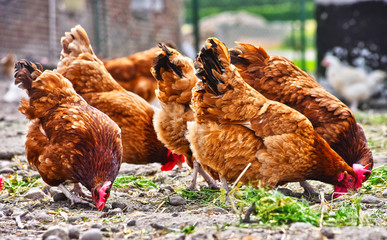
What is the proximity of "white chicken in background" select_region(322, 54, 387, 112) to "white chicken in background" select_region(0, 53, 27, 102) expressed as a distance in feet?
19.2

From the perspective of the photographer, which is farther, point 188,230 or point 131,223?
point 131,223

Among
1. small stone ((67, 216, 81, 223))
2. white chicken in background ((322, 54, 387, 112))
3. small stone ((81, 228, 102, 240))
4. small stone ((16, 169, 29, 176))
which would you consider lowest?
white chicken in background ((322, 54, 387, 112))

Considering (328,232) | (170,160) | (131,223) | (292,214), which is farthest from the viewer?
(170,160)

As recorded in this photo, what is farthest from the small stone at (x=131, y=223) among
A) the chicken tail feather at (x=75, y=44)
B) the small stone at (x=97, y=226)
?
the chicken tail feather at (x=75, y=44)

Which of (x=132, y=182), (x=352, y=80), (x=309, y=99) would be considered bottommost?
(x=352, y=80)

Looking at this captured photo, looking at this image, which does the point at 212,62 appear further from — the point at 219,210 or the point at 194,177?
the point at 194,177

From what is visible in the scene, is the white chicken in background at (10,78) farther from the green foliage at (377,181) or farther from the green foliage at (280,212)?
the green foliage at (280,212)

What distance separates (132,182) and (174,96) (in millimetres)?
885

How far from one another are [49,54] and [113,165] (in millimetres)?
7710

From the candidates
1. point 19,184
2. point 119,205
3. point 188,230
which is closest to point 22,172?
point 19,184

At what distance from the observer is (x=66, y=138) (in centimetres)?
319

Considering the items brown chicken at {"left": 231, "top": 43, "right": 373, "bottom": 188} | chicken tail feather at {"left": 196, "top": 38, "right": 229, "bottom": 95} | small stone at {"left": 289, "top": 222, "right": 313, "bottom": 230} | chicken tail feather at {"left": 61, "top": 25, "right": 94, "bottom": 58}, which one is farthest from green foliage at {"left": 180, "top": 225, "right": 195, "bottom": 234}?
chicken tail feather at {"left": 61, "top": 25, "right": 94, "bottom": 58}

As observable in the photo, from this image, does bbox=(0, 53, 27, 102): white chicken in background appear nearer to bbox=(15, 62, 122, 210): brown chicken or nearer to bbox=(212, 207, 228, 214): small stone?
bbox=(15, 62, 122, 210): brown chicken

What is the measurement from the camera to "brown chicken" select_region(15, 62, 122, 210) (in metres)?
3.11
